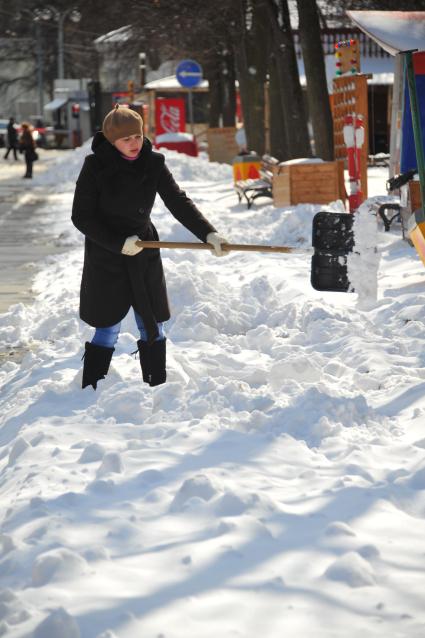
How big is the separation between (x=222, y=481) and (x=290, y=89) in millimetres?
17709

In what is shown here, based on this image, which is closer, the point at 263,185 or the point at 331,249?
the point at 331,249

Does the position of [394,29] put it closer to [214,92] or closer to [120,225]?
[120,225]

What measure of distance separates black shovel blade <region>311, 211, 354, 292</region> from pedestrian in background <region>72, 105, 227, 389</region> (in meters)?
0.96

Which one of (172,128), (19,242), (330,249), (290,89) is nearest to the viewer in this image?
(330,249)

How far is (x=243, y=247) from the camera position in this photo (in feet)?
21.0

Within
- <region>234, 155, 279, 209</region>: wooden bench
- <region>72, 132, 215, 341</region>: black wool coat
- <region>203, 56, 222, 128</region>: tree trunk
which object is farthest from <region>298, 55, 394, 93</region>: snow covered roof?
<region>72, 132, 215, 341</region>: black wool coat

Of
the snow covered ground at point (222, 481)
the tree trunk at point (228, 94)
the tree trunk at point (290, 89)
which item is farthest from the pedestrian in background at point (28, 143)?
the snow covered ground at point (222, 481)

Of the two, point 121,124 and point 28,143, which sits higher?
point 121,124

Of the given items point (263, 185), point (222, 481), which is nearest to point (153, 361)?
point (222, 481)

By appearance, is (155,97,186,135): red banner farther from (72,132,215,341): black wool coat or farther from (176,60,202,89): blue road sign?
(72,132,215,341): black wool coat

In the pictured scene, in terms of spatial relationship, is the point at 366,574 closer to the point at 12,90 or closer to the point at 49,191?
the point at 49,191

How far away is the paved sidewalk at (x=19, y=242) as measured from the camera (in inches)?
458

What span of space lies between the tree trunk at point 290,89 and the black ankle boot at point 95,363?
598 inches

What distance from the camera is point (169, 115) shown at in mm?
40438
